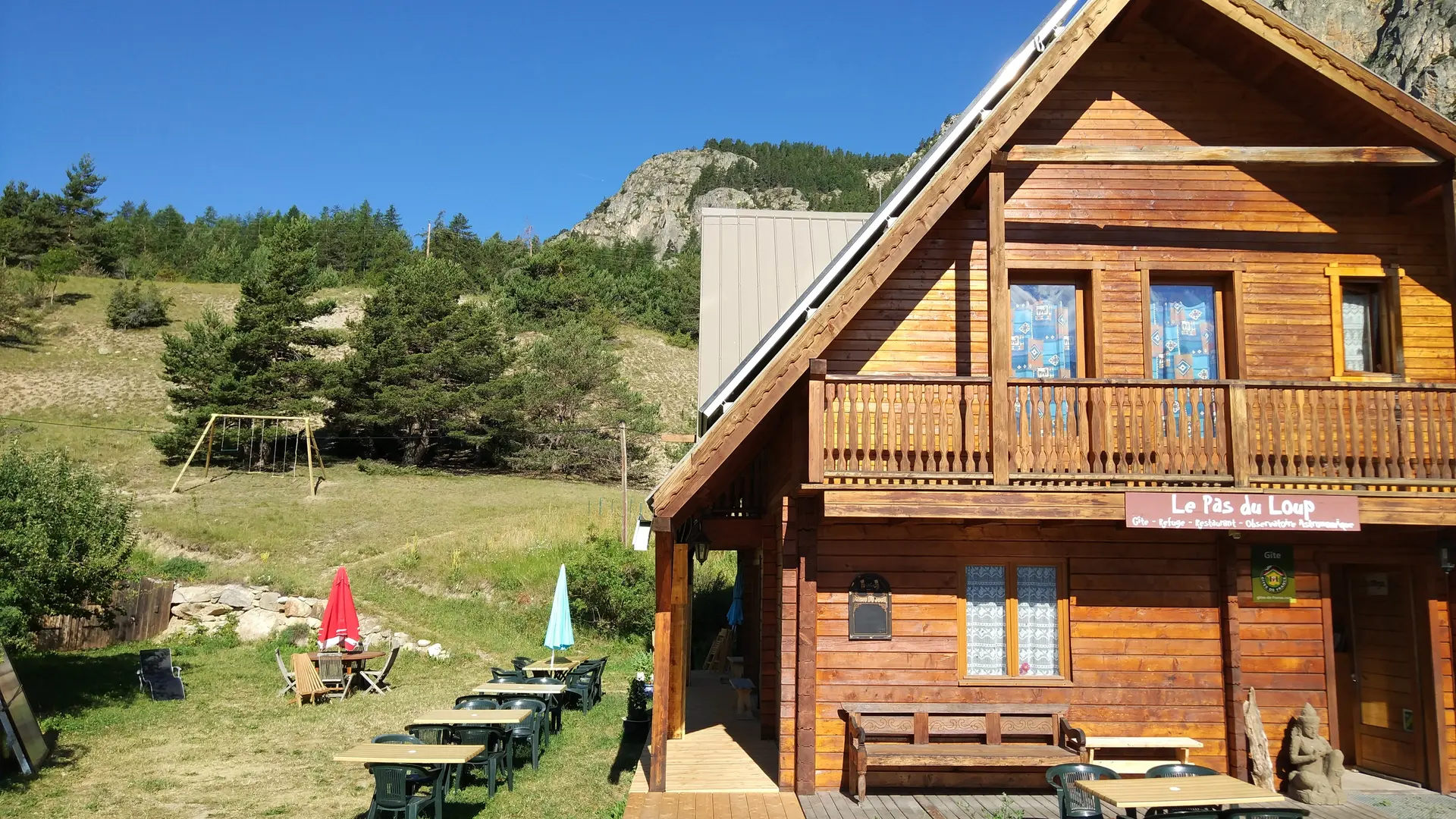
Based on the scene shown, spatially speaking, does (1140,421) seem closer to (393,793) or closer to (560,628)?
(393,793)

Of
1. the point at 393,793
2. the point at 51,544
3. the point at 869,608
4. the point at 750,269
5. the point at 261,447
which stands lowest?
the point at 393,793

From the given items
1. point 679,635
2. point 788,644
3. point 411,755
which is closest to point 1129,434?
point 788,644

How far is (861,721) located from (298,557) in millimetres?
26626

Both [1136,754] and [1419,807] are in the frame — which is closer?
[1419,807]

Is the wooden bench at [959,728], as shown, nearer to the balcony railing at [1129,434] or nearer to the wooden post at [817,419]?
the balcony railing at [1129,434]

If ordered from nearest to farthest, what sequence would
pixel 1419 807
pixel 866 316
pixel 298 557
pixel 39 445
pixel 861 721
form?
pixel 1419 807 < pixel 861 721 < pixel 866 316 < pixel 298 557 < pixel 39 445

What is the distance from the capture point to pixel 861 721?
10367mm

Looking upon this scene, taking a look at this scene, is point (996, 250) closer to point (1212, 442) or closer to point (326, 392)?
point (1212, 442)

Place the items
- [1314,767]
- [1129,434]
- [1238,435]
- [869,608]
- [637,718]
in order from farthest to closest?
[637,718], [869,608], [1314,767], [1129,434], [1238,435]

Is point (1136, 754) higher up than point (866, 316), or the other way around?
point (866, 316)

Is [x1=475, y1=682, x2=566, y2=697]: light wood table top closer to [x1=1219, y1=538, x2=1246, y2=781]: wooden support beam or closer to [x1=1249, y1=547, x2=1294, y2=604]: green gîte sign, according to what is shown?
[x1=1219, y1=538, x2=1246, y2=781]: wooden support beam

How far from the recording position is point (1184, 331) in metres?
11.4

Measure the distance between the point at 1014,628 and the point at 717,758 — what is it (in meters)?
4.01

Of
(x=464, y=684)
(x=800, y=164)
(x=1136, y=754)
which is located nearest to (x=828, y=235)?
(x=1136, y=754)
